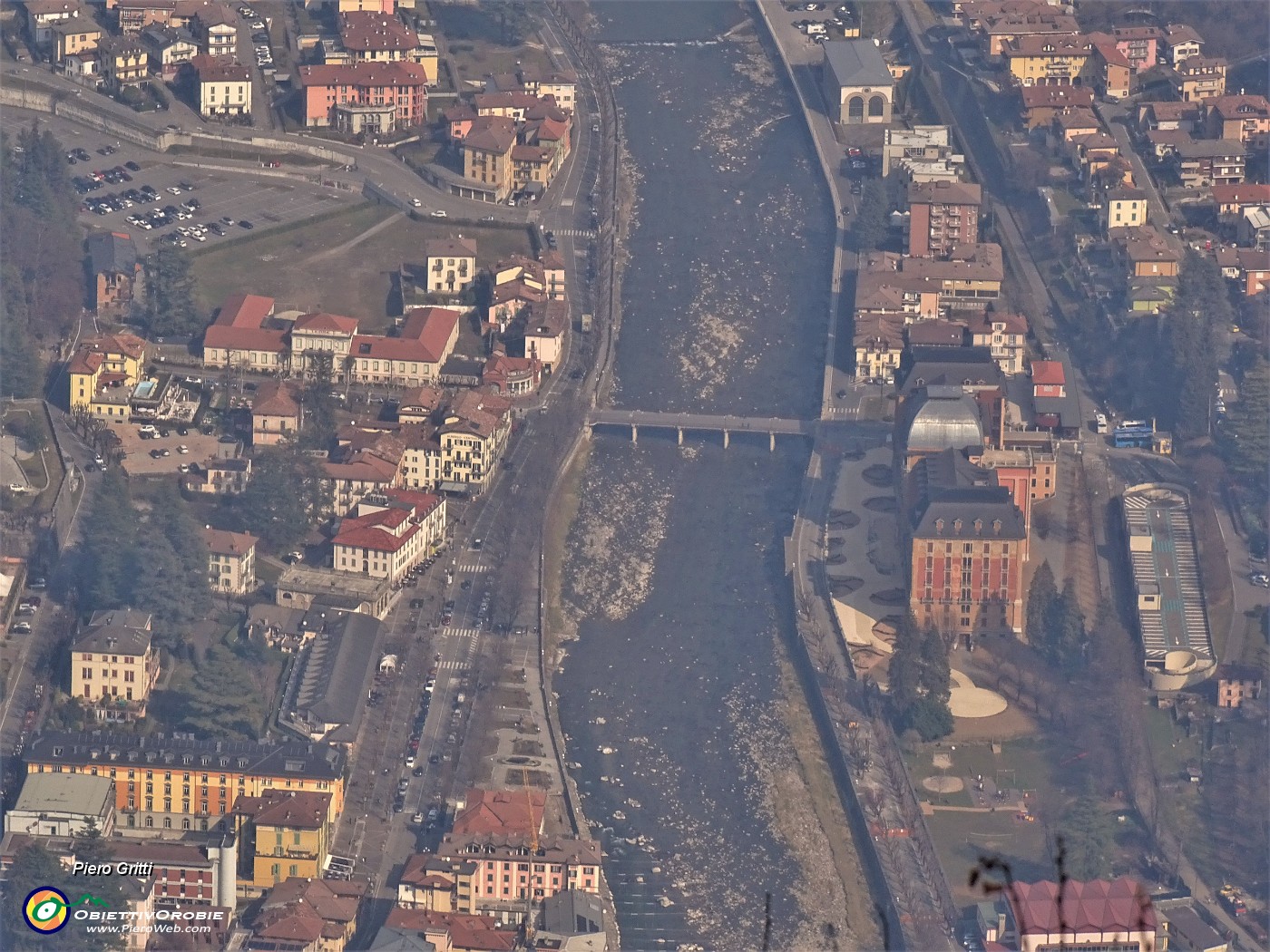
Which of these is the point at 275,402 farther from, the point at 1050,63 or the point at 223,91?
the point at 1050,63

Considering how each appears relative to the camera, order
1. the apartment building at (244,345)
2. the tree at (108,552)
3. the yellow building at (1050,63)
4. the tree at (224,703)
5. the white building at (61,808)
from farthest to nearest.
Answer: the yellow building at (1050,63) < the apartment building at (244,345) < the tree at (108,552) < the tree at (224,703) < the white building at (61,808)

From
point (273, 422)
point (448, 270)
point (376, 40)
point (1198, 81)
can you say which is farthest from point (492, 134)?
point (1198, 81)

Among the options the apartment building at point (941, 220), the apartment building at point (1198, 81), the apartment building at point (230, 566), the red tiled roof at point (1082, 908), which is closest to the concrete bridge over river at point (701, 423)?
the apartment building at point (941, 220)

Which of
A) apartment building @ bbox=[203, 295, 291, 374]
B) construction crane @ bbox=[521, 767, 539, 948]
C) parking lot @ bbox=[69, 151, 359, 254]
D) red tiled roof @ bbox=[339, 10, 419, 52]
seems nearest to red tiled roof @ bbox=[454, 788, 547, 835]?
construction crane @ bbox=[521, 767, 539, 948]

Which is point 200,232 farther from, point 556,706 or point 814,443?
A: point 556,706

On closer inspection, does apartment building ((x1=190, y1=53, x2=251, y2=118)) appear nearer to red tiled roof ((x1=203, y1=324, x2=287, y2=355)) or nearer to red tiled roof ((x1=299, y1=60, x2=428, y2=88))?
red tiled roof ((x1=299, y1=60, x2=428, y2=88))

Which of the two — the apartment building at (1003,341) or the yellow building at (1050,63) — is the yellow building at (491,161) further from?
the apartment building at (1003,341)
